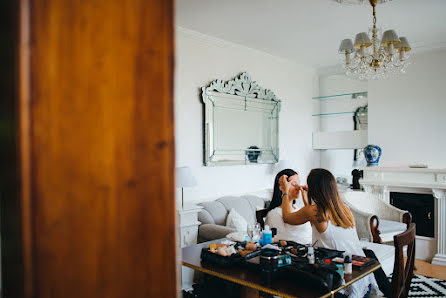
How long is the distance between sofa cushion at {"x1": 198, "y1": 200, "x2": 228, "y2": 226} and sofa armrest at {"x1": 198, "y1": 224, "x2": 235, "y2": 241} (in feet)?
0.84

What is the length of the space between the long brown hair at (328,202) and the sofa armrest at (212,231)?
109cm

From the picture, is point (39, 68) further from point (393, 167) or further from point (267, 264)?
point (393, 167)

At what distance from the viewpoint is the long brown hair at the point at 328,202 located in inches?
93.4

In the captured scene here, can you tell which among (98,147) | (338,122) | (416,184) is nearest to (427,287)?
(416,184)

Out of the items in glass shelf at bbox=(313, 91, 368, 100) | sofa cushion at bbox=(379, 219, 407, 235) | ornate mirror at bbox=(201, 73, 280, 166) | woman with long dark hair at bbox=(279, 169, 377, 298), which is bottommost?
sofa cushion at bbox=(379, 219, 407, 235)

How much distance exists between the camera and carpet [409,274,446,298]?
11.2 feet

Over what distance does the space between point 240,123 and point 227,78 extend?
58cm

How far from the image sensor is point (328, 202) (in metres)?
2.38

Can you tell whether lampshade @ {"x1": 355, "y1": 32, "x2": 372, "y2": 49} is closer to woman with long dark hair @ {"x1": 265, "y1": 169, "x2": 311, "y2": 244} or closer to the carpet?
woman with long dark hair @ {"x1": 265, "y1": 169, "x2": 311, "y2": 244}

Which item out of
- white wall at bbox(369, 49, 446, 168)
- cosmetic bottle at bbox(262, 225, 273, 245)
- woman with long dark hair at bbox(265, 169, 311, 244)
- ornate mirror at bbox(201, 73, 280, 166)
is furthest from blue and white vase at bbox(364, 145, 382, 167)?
cosmetic bottle at bbox(262, 225, 273, 245)

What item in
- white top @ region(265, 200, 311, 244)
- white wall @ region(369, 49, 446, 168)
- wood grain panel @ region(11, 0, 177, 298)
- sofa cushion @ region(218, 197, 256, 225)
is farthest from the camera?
white wall @ region(369, 49, 446, 168)

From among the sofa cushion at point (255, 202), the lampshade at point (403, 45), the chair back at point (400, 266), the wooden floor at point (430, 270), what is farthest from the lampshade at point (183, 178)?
the wooden floor at point (430, 270)

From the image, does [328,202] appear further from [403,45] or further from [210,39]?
[210,39]

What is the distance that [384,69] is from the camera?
3.39 meters
